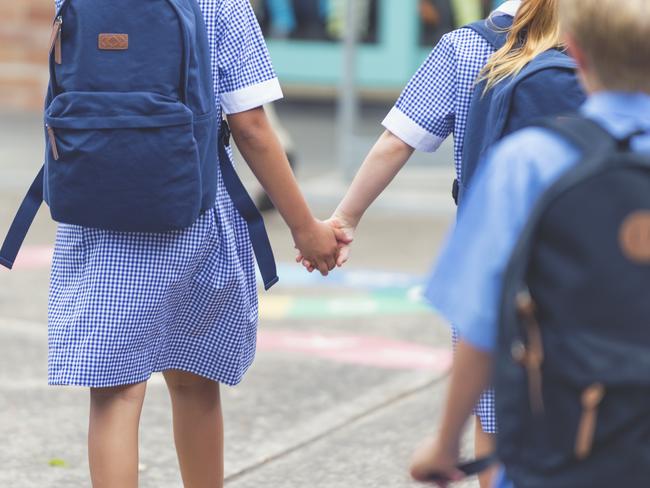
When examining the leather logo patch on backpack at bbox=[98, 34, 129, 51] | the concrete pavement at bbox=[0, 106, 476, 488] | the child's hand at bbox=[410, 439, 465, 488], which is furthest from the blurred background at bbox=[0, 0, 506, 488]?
the child's hand at bbox=[410, 439, 465, 488]

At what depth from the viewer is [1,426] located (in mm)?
4801

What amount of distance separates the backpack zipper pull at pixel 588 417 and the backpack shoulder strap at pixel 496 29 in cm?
144

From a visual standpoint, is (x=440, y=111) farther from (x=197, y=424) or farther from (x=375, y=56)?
(x=375, y=56)

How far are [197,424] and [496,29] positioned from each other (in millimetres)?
1273

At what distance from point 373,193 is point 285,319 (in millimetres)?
2923

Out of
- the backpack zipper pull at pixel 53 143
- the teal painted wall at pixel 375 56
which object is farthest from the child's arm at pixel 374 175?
the teal painted wall at pixel 375 56

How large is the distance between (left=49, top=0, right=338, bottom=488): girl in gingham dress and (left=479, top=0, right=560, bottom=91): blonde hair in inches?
21.8

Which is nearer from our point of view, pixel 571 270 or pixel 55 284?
pixel 571 270

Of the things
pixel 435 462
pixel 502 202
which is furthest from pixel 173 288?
pixel 502 202

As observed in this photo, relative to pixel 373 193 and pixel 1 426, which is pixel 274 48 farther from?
pixel 373 193

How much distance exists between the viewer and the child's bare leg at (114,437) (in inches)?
128

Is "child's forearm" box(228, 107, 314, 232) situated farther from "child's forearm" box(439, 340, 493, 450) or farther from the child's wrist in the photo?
"child's forearm" box(439, 340, 493, 450)

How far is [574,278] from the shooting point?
198 cm

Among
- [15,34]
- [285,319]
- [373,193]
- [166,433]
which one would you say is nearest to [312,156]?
[15,34]
